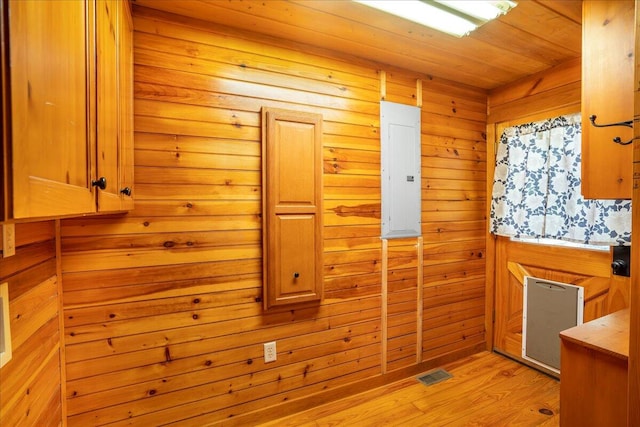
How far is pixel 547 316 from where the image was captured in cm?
246

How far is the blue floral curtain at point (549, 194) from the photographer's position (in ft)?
6.84

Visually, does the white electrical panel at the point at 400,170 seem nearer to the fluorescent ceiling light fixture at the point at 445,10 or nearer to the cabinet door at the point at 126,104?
the fluorescent ceiling light fixture at the point at 445,10

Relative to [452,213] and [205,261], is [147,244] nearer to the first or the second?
[205,261]

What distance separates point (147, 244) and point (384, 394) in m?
1.97

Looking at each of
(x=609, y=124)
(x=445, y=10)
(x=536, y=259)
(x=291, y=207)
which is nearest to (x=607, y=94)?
(x=609, y=124)

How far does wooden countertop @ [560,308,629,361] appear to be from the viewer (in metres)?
1.22

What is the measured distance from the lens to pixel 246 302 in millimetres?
1936

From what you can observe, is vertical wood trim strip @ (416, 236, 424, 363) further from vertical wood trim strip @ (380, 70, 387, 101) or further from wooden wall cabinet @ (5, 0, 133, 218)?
wooden wall cabinet @ (5, 0, 133, 218)

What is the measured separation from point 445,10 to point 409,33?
1.04ft

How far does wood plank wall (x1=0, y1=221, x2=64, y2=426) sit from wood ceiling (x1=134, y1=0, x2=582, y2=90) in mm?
1368

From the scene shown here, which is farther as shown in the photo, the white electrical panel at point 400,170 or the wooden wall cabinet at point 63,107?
the white electrical panel at point 400,170

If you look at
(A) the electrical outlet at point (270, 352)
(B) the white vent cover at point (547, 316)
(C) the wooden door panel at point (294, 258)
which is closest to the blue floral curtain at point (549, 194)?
(B) the white vent cover at point (547, 316)

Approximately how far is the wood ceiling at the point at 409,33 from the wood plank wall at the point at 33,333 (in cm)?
137

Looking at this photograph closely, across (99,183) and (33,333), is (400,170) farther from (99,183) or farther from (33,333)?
(33,333)
